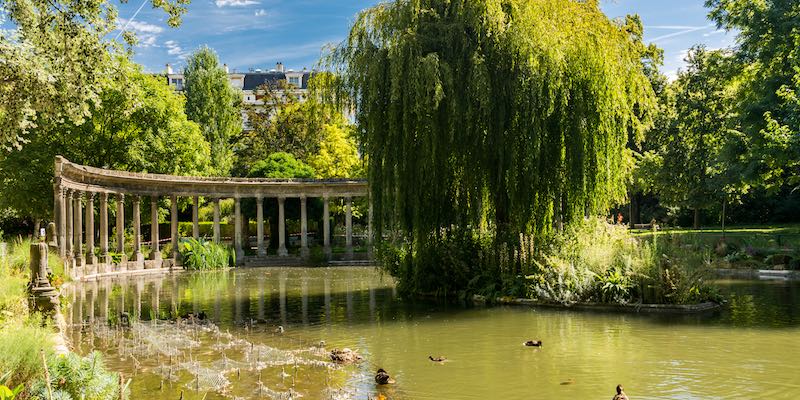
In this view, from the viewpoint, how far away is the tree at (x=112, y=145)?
126ft

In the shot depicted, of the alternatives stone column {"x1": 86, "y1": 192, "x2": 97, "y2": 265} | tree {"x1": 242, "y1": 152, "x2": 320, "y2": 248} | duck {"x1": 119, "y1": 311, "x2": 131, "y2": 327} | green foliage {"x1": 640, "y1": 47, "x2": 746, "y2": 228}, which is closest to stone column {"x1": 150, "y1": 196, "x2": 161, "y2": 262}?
stone column {"x1": 86, "y1": 192, "x2": 97, "y2": 265}

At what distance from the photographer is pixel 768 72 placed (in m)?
32.2

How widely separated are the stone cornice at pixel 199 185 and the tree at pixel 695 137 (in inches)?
759

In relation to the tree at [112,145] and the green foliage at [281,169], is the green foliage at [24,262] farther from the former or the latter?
the green foliage at [281,169]

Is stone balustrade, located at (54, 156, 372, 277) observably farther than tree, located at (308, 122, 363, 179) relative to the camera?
No

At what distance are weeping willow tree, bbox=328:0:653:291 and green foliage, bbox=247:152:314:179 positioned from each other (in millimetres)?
27597

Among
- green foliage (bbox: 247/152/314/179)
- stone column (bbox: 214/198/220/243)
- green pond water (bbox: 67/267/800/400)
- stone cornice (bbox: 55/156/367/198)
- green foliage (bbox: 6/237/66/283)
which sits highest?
green foliage (bbox: 247/152/314/179)

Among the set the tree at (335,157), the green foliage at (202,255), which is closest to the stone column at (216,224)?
the green foliage at (202,255)

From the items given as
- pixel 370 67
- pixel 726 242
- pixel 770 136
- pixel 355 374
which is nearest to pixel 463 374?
pixel 355 374

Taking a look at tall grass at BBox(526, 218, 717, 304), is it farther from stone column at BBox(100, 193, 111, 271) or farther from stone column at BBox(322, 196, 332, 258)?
stone column at BBox(322, 196, 332, 258)

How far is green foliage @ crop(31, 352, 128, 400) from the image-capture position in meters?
7.37

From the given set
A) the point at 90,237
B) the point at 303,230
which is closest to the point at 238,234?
the point at 303,230

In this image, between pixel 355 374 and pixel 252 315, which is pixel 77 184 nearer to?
pixel 252 315

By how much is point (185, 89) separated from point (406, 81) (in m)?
46.4
